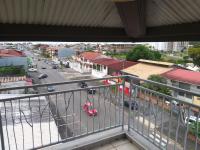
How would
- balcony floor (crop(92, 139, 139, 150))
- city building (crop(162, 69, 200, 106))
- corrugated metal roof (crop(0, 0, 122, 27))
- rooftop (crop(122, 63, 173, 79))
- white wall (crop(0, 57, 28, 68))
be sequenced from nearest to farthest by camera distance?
corrugated metal roof (crop(0, 0, 122, 27))
balcony floor (crop(92, 139, 139, 150))
city building (crop(162, 69, 200, 106))
rooftop (crop(122, 63, 173, 79))
white wall (crop(0, 57, 28, 68))

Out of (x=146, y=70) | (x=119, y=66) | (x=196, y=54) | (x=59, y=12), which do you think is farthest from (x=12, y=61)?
(x=196, y=54)

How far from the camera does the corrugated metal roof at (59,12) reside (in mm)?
2561

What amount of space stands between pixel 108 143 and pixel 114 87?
81 cm

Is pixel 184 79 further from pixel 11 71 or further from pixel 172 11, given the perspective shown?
pixel 11 71

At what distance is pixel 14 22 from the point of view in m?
2.91

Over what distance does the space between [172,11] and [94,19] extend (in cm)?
122

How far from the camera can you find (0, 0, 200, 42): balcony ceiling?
8.67 ft

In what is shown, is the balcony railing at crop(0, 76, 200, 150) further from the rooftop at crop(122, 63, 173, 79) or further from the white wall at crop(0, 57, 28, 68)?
the white wall at crop(0, 57, 28, 68)

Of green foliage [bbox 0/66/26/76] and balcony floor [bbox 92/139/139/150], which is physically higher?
balcony floor [bbox 92/139/139/150]

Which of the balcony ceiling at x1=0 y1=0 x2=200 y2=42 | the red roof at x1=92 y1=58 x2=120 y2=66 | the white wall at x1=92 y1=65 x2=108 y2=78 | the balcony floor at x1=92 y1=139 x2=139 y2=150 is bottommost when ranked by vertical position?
the white wall at x1=92 y1=65 x2=108 y2=78

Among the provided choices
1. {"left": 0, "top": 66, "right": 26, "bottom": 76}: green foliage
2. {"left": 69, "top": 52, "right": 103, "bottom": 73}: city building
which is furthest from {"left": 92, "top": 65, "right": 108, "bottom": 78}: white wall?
{"left": 0, "top": 66, "right": 26, "bottom": 76}: green foliage

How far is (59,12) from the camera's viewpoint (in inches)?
113

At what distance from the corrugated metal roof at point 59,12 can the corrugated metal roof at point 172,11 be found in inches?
21.8

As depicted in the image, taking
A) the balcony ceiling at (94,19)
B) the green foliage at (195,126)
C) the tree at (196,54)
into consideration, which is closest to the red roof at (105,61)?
the tree at (196,54)
